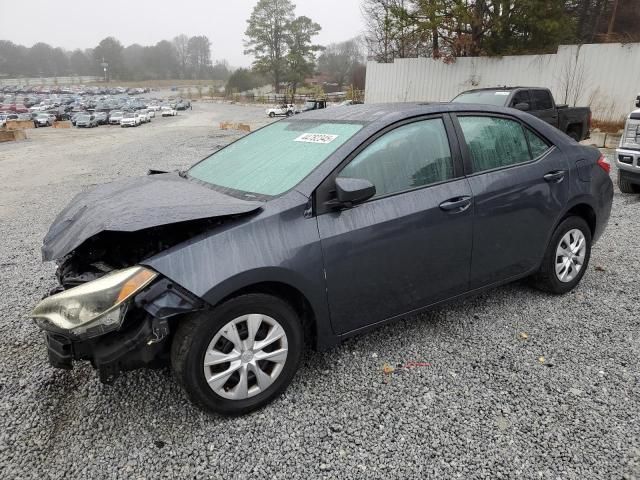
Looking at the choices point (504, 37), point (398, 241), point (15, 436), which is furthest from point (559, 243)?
point (504, 37)

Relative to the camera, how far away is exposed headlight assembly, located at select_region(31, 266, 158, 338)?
6.75 ft

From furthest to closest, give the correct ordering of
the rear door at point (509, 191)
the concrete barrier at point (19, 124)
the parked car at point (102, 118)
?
the parked car at point (102, 118) → the concrete barrier at point (19, 124) → the rear door at point (509, 191)

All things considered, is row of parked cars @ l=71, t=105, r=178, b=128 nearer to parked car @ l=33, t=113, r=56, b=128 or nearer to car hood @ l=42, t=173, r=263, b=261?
parked car @ l=33, t=113, r=56, b=128

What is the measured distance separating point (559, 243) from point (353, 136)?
80.0 inches

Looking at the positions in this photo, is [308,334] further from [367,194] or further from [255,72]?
[255,72]

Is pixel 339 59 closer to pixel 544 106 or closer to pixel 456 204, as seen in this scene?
pixel 544 106

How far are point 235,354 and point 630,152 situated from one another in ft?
22.4

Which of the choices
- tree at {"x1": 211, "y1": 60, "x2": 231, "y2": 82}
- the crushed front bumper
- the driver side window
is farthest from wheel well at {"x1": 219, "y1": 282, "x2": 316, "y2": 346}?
tree at {"x1": 211, "y1": 60, "x2": 231, "y2": 82}

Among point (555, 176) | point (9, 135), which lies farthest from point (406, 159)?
point (9, 135)

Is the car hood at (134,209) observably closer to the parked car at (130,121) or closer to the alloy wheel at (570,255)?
the alloy wheel at (570,255)

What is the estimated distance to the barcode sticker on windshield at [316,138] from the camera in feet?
9.21

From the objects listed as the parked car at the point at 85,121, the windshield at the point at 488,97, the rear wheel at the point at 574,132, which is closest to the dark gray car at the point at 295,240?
the windshield at the point at 488,97

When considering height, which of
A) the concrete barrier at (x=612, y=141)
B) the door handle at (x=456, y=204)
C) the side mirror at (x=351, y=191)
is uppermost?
the side mirror at (x=351, y=191)

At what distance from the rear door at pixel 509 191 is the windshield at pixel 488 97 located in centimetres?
649
